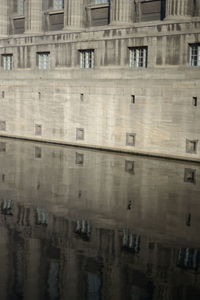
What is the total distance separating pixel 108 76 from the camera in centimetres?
3556

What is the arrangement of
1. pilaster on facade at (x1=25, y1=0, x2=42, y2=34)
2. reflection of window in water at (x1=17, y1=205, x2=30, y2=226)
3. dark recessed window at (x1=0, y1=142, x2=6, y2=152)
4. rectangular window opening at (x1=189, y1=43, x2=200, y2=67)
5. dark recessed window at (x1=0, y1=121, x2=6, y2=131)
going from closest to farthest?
reflection of window in water at (x1=17, y1=205, x2=30, y2=226) → rectangular window opening at (x1=189, y1=43, x2=200, y2=67) → dark recessed window at (x1=0, y1=142, x2=6, y2=152) → dark recessed window at (x1=0, y1=121, x2=6, y2=131) → pilaster on facade at (x1=25, y1=0, x2=42, y2=34)

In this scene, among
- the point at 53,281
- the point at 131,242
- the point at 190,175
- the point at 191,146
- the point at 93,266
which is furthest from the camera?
the point at 191,146

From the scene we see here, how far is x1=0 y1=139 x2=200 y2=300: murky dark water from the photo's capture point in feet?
38.4

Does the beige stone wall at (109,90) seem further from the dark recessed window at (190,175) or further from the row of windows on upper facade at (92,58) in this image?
the dark recessed window at (190,175)

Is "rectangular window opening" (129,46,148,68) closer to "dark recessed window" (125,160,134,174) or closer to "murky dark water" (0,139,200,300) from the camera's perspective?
"dark recessed window" (125,160,134,174)

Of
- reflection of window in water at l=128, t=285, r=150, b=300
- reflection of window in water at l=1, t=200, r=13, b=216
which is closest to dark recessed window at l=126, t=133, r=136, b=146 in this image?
A: reflection of window in water at l=1, t=200, r=13, b=216

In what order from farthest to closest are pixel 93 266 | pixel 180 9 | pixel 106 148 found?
pixel 106 148 < pixel 180 9 < pixel 93 266

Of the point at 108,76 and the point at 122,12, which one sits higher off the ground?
the point at 122,12

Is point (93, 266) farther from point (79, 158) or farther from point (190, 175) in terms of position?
point (79, 158)

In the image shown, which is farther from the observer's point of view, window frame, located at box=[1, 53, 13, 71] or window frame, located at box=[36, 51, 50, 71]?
window frame, located at box=[1, 53, 13, 71]

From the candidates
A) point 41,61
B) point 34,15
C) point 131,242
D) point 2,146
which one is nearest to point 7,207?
point 131,242

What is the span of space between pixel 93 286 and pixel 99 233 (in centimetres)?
388

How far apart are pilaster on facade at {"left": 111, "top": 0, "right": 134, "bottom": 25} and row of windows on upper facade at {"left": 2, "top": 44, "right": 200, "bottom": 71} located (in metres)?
4.42

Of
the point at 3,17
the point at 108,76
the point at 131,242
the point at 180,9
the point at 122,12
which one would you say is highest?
the point at 3,17
